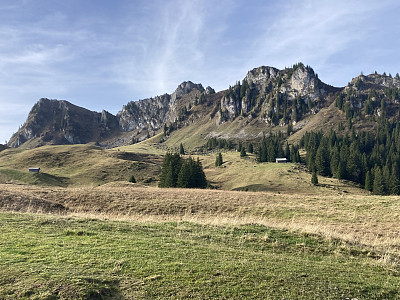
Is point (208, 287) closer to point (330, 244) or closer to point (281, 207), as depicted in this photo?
point (330, 244)

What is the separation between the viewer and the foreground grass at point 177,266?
8.03 m

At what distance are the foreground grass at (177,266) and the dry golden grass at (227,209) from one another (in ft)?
18.5

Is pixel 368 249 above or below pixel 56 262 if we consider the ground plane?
below

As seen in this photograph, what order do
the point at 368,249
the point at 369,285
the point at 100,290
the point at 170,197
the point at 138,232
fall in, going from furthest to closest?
the point at 170,197, the point at 138,232, the point at 368,249, the point at 369,285, the point at 100,290

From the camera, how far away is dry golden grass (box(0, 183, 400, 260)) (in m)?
21.7

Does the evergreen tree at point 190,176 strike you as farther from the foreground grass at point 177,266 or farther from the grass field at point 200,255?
the foreground grass at point 177,266

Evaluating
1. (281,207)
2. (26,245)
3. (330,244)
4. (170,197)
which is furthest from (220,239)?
(170,197)

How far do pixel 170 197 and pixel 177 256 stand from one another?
2256 cm

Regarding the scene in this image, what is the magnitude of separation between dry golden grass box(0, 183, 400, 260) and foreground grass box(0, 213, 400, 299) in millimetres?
5640

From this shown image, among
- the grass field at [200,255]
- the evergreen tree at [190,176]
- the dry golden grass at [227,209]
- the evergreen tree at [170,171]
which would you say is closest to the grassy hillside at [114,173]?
the evergreen tree at [190,176]

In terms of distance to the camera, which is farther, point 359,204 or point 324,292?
point 359,204

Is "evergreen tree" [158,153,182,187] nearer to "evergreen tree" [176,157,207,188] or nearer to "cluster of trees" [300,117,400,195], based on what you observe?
"evergreen tree" [176,157,207,188]

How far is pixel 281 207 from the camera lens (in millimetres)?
29109

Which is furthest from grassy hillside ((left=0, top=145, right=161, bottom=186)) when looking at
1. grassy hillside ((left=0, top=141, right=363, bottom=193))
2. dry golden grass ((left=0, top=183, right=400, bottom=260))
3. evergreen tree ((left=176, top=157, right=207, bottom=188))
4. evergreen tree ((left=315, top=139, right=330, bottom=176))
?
evergreen tree ((left=315, top=139, right=330, bottom=176))
